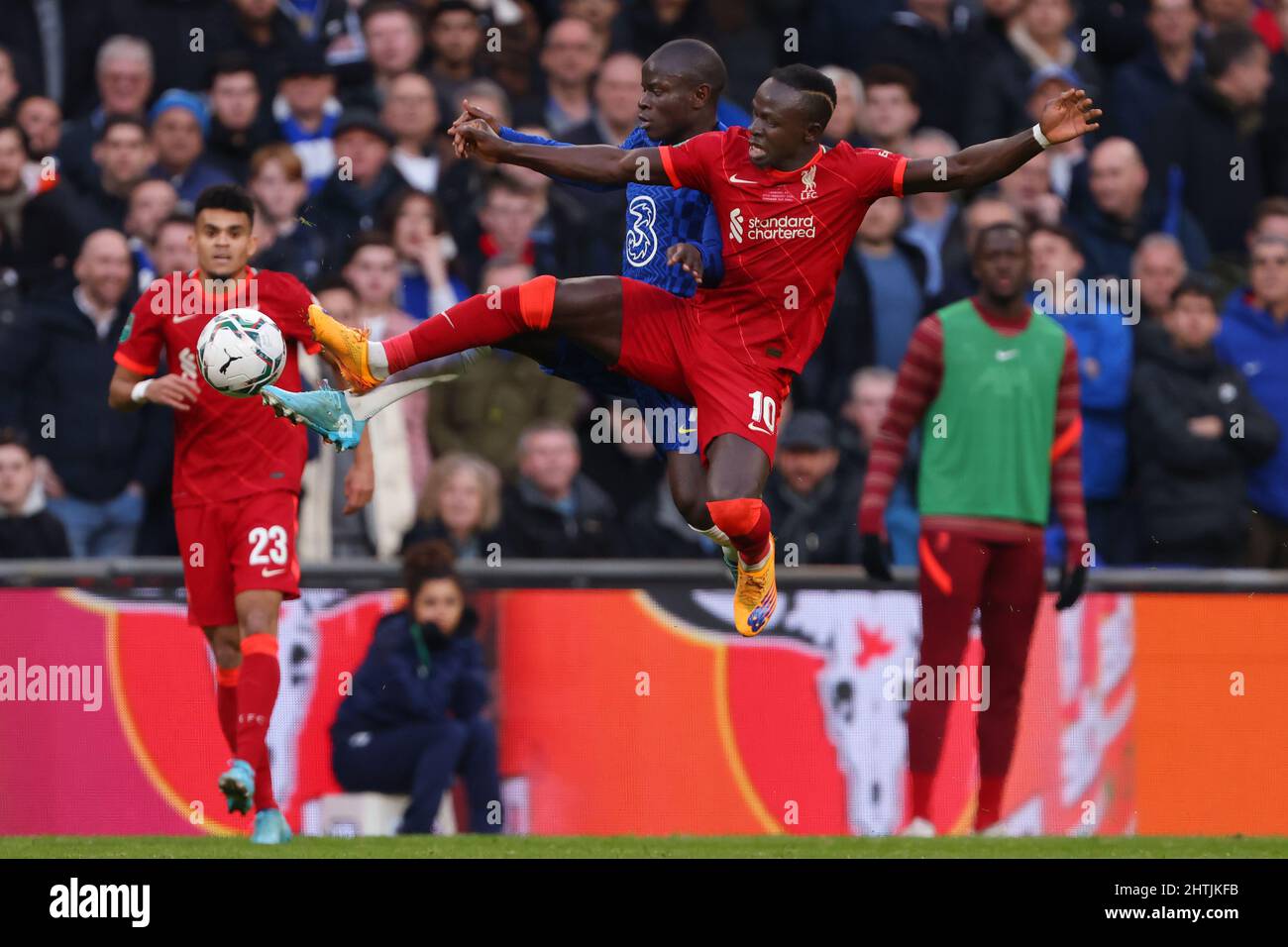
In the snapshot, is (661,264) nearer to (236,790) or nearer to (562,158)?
(562,158)

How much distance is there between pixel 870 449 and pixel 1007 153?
3819mm

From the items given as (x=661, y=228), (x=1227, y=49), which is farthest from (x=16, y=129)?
(x=1227, y=49)

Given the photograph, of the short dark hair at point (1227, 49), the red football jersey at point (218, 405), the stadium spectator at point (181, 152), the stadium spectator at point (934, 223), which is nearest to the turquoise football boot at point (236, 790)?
the red football jersey at point (218, 405)

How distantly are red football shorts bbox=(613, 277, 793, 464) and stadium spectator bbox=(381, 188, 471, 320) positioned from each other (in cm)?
376

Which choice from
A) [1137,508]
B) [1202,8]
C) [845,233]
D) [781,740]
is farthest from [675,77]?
[1202,8]

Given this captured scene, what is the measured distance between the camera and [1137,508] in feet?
41.3

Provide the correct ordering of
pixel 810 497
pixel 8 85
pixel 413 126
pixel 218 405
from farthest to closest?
pixel 8 85 < pixel 413 126 < pixel 810 497 < pixel 218 405

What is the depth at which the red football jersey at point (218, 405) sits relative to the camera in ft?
32.8

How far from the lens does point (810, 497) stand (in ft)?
40.3

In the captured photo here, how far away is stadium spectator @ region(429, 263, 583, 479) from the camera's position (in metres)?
12.3

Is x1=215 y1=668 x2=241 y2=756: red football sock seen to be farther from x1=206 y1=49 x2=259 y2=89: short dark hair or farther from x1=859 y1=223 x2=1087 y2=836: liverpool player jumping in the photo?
x1=206 y1=49 x2=259 y2=89: short dark hair

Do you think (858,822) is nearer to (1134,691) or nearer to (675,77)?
(1134,691)

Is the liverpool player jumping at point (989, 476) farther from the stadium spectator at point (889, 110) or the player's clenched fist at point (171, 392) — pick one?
the player's clenched fist at point (171, 392)

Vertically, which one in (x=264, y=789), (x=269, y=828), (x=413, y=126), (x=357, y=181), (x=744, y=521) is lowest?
(x=269, y=828)
